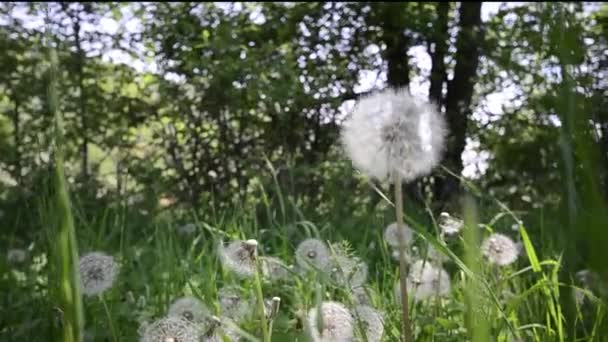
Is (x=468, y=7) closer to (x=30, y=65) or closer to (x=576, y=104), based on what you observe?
(x=30, y=65)

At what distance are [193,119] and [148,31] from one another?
84 cm

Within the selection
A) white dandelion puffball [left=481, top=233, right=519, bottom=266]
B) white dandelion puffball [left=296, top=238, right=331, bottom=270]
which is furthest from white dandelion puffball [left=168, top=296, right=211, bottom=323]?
white dandelion puffball [left=481, top=233, right=519, bottom=266]

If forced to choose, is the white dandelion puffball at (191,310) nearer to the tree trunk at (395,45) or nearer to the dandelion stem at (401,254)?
the dandelion stem at (401,254)

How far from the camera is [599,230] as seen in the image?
535 millimetres

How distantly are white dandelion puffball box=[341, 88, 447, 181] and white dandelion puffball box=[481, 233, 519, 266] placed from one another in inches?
30.9

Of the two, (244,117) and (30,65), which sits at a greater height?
(30,65)

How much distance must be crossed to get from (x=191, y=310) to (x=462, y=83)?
225 inches

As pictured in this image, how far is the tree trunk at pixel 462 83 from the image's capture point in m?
6.54

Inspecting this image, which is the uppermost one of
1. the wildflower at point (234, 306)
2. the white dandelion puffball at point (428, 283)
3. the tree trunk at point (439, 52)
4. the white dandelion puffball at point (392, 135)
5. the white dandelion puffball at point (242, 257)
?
the tree trunk at point (439, 52)

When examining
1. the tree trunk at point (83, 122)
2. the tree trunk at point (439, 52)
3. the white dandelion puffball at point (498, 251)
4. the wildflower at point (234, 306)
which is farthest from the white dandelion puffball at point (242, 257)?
the tree trunk at point (439, 52)

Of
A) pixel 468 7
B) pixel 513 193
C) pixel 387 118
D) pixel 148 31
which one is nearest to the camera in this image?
pixel 387 118

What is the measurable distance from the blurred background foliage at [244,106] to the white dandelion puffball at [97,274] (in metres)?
2.86

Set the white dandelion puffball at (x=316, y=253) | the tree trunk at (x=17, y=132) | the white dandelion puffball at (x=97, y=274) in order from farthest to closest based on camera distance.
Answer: the tree trunk at (x=17, y=132) < the white dandelion puffball at (x=316, y=253) < the white dandelion puffball at (x=97, y=274)

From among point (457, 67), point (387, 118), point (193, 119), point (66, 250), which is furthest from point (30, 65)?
point (66, 250)
